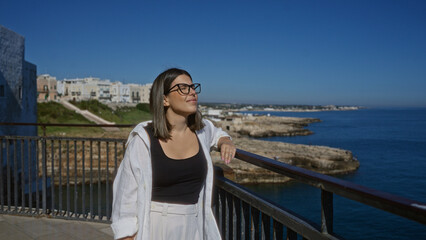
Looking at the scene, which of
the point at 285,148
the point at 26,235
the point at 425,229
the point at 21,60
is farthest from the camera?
the point at 285,148

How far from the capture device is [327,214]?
5.35ft

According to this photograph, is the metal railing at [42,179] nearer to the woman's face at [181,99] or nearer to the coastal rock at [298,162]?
the woman's face at [181,99]

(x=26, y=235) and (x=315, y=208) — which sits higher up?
(x=26, y=235)

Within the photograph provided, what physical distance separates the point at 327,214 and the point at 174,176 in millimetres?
905

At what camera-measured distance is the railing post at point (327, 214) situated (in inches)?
63.8

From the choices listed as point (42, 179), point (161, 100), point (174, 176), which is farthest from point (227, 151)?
point (42, 179)

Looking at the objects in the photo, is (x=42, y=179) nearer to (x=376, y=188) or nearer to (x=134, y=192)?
(x=134, y=192)

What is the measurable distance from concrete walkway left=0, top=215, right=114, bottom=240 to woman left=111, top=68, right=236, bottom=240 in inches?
97.3

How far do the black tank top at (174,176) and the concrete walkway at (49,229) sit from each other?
8.30 ft

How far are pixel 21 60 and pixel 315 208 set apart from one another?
19.7 metres

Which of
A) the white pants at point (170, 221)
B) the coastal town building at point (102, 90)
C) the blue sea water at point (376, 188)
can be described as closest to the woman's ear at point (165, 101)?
the white pants at point (170, 221)

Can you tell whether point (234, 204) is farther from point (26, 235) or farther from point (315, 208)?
point (315, 208)

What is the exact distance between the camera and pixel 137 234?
1.98 m

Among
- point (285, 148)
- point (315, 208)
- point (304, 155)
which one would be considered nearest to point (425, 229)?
point (315, 208)
